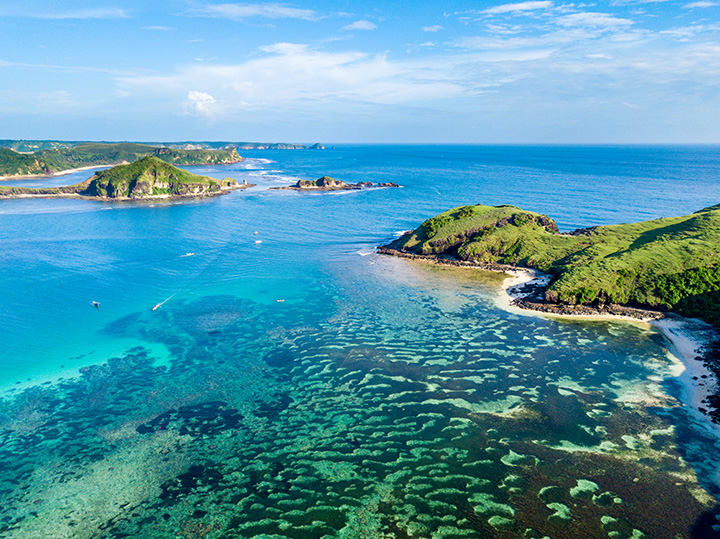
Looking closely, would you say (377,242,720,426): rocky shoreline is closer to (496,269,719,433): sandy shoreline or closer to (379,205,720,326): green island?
(496,269,719,433): sandy shoreline

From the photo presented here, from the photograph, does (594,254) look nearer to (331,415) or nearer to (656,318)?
(656,318)

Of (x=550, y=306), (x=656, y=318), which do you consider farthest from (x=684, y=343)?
(x=550, y=306)

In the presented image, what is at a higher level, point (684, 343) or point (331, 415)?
point (684, 343)

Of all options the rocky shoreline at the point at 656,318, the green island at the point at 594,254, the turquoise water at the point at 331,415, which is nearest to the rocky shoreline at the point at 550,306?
the rocky shoreline at the point at 656,318

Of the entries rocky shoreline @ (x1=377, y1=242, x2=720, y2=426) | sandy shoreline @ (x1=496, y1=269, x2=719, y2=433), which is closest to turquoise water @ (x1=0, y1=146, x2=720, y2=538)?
sandy shoreline @ (x1=496, y1=269, x2=719, y2=433)

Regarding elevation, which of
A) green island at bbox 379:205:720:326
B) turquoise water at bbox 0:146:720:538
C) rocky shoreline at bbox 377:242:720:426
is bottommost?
turquoise water at bbox 0:146:720:538

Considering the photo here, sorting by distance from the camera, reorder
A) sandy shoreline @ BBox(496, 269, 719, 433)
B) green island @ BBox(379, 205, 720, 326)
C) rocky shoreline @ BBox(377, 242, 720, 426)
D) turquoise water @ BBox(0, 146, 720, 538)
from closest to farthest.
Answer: turquoise water @ BBox(0, 146, 720, 538) < sandy shoreline @ BBox(496, 269, 719, 433) < rocky shoreline @ BBox(377, 242, 720, 426) < green island @ BBox(379, 205, 720, 326)
